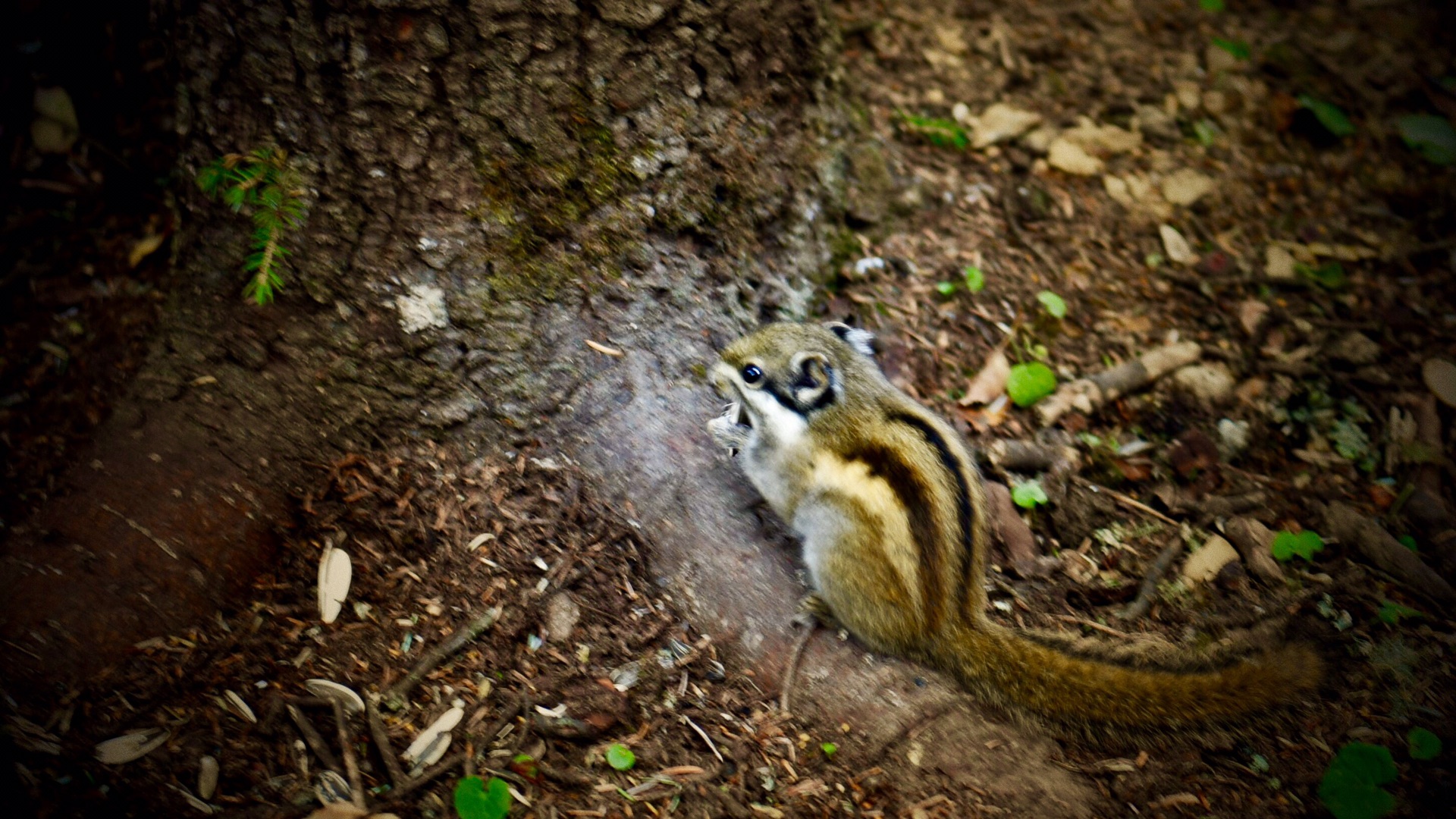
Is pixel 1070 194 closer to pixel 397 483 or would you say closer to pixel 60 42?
pixel 397 483

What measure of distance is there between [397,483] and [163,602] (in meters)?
0.73

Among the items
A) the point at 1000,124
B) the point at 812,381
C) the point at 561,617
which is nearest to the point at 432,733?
the point at 561,617

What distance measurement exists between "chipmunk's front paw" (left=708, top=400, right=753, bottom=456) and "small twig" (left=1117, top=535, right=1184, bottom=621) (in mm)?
1467

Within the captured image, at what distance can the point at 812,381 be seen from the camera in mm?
2949

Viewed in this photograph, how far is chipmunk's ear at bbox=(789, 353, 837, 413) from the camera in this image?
9.62 feet

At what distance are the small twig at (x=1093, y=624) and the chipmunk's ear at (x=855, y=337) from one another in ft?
3.78

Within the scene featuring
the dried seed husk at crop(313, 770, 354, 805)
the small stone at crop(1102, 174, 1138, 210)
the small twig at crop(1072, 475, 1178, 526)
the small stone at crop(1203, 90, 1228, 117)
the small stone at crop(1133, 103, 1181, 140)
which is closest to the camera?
the dried seed husk at crop(313, 770, 354, 805)

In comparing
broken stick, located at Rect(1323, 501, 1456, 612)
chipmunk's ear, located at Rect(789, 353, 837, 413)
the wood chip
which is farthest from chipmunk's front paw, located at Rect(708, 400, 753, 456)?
broken stick, located at Rect(1323, 501, 1456, 612)

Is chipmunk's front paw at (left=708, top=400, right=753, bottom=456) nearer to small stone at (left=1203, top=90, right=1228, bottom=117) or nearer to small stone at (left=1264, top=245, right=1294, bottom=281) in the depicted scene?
small stone at (left=1264, top=245, right=1294, bottom=281)

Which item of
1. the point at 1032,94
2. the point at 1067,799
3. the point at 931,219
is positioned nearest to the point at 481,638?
the point at 1067,799

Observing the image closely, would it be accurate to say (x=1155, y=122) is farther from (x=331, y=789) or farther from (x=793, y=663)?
(x=331, y=789)

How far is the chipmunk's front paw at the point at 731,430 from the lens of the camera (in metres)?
3.08

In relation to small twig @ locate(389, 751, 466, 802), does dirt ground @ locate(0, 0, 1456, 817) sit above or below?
above

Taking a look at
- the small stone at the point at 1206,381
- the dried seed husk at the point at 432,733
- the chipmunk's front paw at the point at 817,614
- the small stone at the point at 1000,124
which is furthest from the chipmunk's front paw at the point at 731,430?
the small stone at the point at 1000,124
